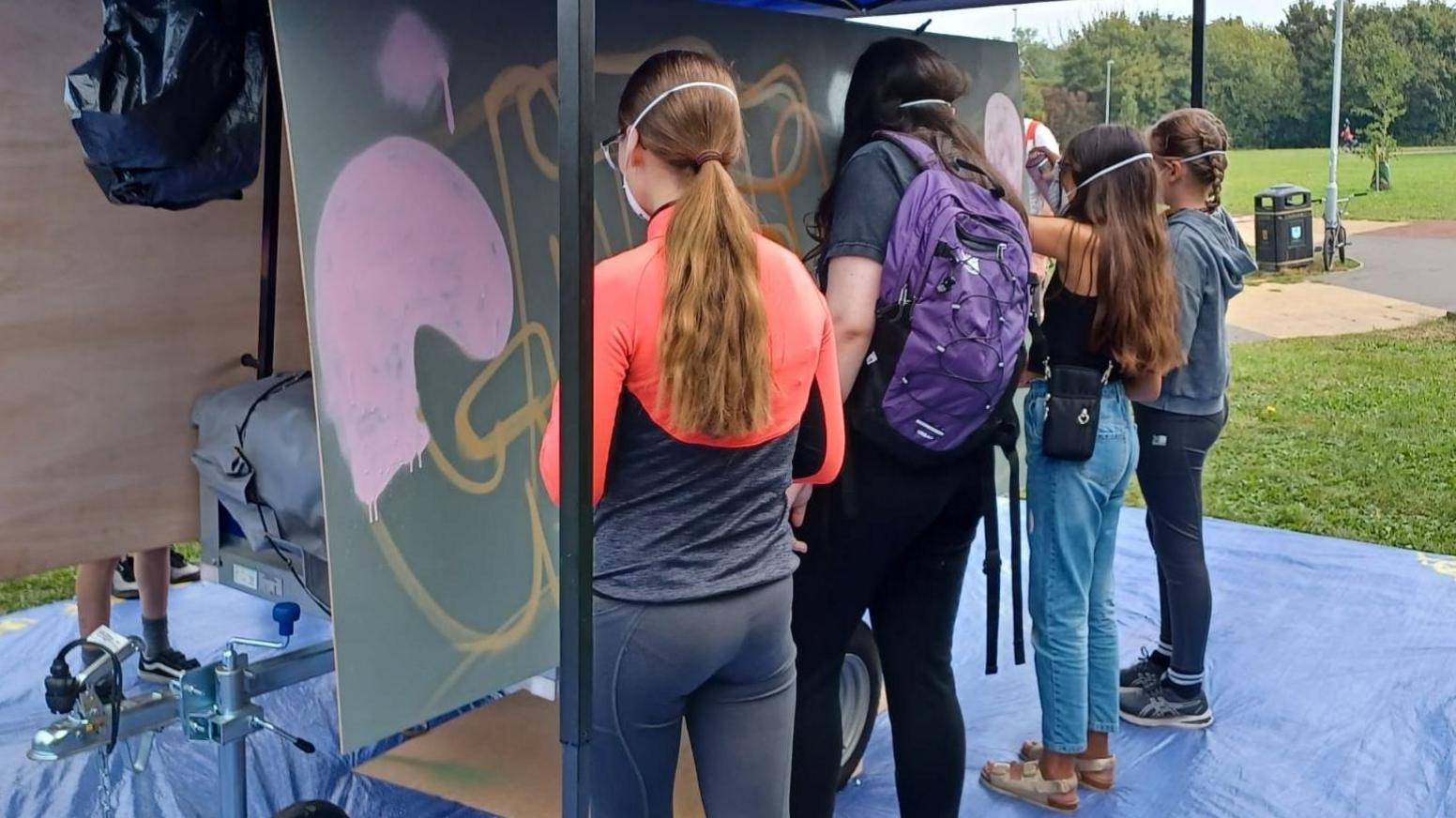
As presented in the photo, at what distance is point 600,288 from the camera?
169 cm

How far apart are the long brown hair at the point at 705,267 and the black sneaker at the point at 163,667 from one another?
2705 millimetres

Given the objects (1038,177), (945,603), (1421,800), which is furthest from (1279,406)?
(945,603)

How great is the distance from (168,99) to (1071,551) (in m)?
2.19

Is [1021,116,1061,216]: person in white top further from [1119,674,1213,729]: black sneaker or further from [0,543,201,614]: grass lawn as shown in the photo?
[0,543,201,614]: grass lawn

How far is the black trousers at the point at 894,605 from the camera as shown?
7.56ft

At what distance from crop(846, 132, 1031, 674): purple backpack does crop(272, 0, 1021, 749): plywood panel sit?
0.77 metres

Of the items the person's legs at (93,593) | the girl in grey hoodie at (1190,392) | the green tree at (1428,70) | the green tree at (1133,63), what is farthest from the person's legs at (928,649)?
the green tree at (1428,70)

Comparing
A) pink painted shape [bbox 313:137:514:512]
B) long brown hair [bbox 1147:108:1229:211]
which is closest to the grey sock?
pink painted shape [bbox 313:137:514:512]

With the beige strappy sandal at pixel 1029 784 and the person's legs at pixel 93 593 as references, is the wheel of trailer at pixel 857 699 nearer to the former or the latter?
the beige strappy sandal at pixel 1029 784

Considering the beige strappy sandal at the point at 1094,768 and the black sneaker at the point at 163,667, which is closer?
the beige strappy sandal at the point at 1094,768

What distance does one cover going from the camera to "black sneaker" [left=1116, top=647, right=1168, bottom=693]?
12.5 feet

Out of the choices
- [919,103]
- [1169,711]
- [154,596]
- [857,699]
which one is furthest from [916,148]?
[154,596]

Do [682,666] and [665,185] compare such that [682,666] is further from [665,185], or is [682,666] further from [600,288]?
[665,185]

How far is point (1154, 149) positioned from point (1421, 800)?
1.85m
